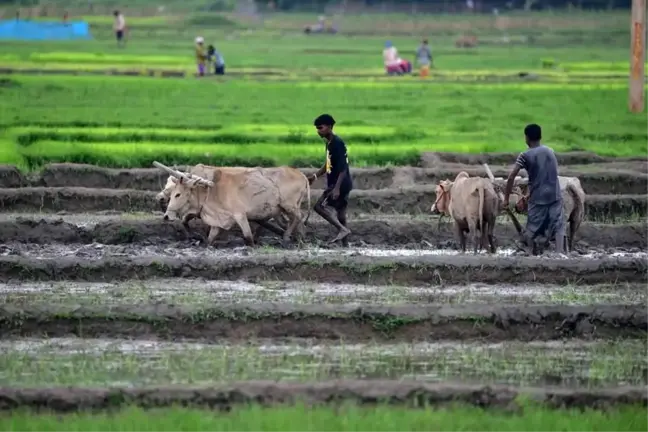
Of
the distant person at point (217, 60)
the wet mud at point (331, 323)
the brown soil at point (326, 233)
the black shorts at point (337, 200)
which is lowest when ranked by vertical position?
the brown soil at point (326, 233)

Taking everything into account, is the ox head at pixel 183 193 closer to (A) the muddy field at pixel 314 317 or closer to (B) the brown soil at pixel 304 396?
(A) the muddy field at pixel 314 317

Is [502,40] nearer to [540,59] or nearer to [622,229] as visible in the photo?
[540,59]

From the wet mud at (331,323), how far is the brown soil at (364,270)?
213 centimetres

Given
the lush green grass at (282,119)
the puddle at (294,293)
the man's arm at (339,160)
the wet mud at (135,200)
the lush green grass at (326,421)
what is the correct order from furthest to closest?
the lush green grass at (282,119)
the wet mud at (135,200)
the man's arm at (339,160)
the puddle at (294,293)
the lush green grass at (326,421)

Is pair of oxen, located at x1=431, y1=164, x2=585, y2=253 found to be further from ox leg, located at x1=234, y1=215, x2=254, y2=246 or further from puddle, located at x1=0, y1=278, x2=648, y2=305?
ox leg, located at x1=234, y1=215, x2=254, y2=246

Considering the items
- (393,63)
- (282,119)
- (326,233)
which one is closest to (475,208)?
(326,233)

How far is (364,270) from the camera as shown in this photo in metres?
13.1

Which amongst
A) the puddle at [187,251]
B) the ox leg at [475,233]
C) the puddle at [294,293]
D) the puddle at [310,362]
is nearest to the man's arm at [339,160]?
the puddle at [187,251]

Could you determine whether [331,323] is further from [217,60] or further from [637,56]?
[217,60]

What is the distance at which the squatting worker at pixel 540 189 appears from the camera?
45.7 feet

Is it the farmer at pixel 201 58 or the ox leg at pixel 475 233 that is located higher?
the farmer at pixel 201 58

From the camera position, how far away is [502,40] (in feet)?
197

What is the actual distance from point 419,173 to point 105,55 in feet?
90.6

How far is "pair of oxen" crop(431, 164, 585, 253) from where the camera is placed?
14430mm
